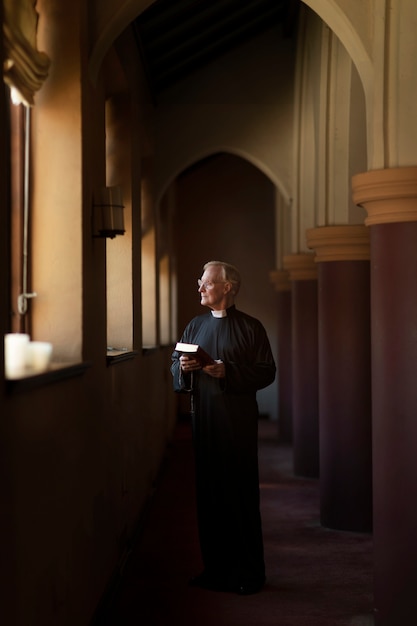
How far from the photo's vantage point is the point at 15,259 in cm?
452

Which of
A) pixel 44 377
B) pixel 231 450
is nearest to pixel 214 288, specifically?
pixel 231 450

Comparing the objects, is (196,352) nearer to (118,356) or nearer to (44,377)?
(118,356)

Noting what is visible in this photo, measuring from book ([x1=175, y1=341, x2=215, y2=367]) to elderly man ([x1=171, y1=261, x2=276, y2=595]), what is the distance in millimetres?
91

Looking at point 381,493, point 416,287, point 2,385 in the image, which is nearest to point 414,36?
point 416,287

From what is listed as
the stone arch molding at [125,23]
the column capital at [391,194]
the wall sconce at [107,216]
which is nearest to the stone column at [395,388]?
the column capital at [391,194]

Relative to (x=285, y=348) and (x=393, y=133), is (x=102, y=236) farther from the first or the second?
(x=285, y=348)

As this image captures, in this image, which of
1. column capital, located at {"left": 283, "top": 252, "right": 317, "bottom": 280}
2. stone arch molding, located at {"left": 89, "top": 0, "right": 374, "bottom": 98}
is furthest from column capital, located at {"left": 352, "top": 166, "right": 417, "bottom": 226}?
column capital, located at {"left": 283, "top": 252, "right": 317, "bottom": 280}

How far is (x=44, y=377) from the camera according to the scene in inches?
139

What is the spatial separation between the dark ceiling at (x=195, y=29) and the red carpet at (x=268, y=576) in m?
4.20

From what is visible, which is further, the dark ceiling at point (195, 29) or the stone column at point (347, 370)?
the dark ceiling at point (195, 29)

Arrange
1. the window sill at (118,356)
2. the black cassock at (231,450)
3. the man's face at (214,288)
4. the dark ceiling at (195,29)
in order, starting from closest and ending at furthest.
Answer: the black cassock at (231,450) → the man's face at (214,288) → the window sill at (118,356) → the dark ceiling at (195,29)

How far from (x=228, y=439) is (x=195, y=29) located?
5375 mm

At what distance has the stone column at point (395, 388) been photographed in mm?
4629

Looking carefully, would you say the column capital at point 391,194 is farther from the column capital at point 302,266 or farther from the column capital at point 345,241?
the column capital at point 302,266
